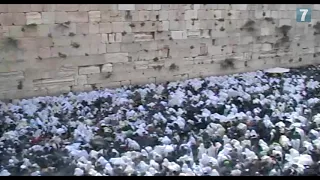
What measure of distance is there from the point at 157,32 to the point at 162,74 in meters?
0.56

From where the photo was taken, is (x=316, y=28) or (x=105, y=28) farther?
(x=316, y=28)

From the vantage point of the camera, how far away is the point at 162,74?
540 centimetres

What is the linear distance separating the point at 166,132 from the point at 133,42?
193 centimetres

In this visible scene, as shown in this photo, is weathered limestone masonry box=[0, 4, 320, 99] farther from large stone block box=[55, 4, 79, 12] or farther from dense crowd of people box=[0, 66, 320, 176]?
dense crowd of people box=[0, 66, 320, 176]

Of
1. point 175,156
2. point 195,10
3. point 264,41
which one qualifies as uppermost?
point 195,10

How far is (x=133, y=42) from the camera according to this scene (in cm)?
509

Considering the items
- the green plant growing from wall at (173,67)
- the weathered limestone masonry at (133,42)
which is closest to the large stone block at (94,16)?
the weathered limestone masonry at (133,42)

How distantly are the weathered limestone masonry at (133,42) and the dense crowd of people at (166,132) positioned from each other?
252mm

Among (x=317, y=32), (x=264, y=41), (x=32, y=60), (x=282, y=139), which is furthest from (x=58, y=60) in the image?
(x=317, y=32)

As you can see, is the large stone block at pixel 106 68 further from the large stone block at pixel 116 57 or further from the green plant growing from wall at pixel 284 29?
the green plant growing from wall at pixel 284 29

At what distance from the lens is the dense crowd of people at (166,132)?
276cm

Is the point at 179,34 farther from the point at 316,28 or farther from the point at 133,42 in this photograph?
the point at 316,28

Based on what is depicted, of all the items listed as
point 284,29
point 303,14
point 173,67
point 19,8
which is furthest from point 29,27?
point 303,14

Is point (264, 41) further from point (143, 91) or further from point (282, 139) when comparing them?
point (282, 139)
